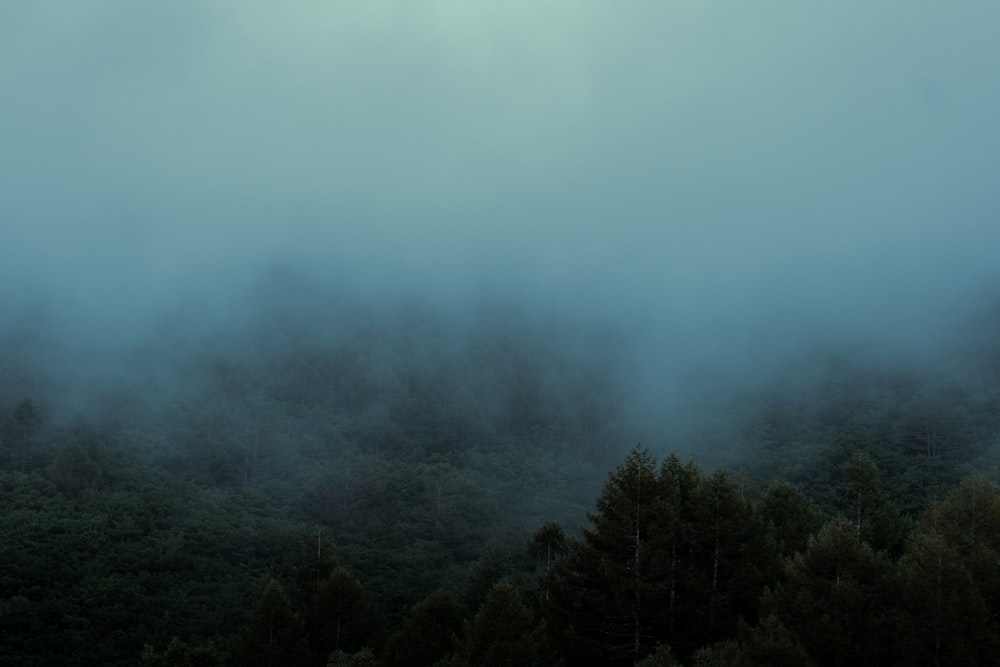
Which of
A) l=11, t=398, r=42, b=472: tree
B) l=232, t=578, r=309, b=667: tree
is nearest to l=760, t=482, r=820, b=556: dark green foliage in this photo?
l=232, t=578, r=309, b=667: tree

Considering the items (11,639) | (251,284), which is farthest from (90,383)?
(11,639)

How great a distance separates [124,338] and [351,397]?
53.7 meters

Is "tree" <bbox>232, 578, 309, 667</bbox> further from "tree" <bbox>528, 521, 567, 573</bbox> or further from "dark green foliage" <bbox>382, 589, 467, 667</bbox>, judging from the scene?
"tree" <bbox>528, 521, 567, 573</bbox>

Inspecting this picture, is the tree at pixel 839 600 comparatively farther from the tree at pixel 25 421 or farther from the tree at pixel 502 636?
the tree at pixel 25 421

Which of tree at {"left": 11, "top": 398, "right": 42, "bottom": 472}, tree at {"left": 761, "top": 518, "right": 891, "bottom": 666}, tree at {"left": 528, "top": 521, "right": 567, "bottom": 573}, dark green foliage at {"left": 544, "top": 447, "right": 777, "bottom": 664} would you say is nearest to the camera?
tree at {"left": 761, "top": 518, "right": 891, "bottom": 666}

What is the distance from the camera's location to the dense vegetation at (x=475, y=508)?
2730 cm

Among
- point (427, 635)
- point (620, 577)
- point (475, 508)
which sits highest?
point (475, 508)

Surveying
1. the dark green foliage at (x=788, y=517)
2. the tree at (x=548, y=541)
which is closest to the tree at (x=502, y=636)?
the tree at (x=548, y=541)

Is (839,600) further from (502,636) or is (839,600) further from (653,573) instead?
(502,636)

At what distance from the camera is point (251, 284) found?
192m

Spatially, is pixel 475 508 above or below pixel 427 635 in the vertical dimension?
above

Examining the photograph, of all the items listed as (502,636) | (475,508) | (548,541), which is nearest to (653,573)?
(502,636)

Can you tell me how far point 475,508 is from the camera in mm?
87250

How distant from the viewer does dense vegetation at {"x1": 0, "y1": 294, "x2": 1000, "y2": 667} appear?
27.3 m
